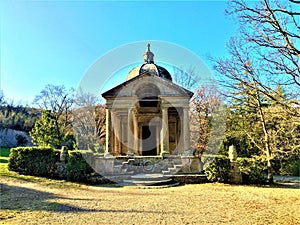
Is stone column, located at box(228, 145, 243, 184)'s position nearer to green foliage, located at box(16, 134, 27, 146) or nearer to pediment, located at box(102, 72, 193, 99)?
pediment, located at box(102, 72, 193, 99)

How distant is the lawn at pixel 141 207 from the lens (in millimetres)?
5305

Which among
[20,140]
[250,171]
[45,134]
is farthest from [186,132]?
[20,140]

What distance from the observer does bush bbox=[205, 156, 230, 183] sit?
11086 millimetres

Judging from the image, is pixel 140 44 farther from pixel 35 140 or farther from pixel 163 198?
pixel 163 198

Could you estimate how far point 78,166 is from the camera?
1125cm

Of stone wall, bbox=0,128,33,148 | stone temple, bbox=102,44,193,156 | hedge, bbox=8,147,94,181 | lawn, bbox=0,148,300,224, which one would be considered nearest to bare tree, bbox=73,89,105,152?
stone wall, bbox=0,128,33,148

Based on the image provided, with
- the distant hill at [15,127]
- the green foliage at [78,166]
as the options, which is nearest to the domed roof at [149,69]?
the green foliage at [78,166]

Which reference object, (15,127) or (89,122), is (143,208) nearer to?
(89,122)

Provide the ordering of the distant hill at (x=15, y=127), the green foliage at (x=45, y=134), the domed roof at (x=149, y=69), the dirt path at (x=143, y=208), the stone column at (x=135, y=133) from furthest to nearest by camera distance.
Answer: the distant hill at (x=15, y=127) < the green foliage at (x=45, y=134) < the domed roof at (x=149, y=69) < the stone column at (x=135, y=133) < the dirt path at (x=143, y=208)

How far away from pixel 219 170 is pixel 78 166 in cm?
678

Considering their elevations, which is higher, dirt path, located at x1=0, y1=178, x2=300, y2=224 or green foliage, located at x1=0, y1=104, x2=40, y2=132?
green foliage, located at x1=0, y1=104, x2=40, y2=132

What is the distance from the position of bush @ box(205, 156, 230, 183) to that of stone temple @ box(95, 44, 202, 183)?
195 centimetres

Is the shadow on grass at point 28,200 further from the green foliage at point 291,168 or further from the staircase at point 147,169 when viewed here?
the green foliage at point 291,168

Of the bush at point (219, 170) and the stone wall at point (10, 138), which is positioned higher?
the stone wall at point (10, 138)
